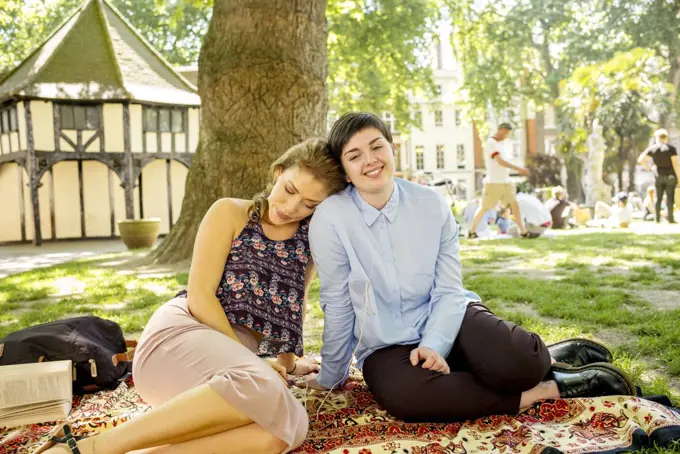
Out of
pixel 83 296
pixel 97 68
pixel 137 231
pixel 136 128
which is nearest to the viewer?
pixel 83 296

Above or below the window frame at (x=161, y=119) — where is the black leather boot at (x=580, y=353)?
below

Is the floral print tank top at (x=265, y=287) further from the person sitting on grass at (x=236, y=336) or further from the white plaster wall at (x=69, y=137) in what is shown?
the white plaster wall at (x=69, y=137)

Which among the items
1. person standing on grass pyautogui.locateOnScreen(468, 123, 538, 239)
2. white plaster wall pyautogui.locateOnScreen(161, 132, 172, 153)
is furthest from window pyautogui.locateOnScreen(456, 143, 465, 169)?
person standing on grass pyautogui.locateOnScreen(468, 123, 538, 239)

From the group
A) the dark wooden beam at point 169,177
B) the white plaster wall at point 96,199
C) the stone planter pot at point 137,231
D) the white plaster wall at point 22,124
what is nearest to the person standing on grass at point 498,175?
the stone planter pot at point 137,231

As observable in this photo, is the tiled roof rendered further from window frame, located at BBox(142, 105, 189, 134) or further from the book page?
the book page

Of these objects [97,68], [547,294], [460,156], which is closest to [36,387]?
[547,294]

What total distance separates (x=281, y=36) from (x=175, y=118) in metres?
13.3

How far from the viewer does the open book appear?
9.59 ft

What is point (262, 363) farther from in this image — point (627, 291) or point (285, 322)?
point (627, 291)

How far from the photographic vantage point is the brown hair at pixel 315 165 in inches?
118

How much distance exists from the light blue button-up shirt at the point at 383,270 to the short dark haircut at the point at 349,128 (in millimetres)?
226

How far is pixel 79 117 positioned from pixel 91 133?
1.78 feet

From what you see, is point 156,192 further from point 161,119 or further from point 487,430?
point 487,430

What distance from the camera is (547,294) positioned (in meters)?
5.83
